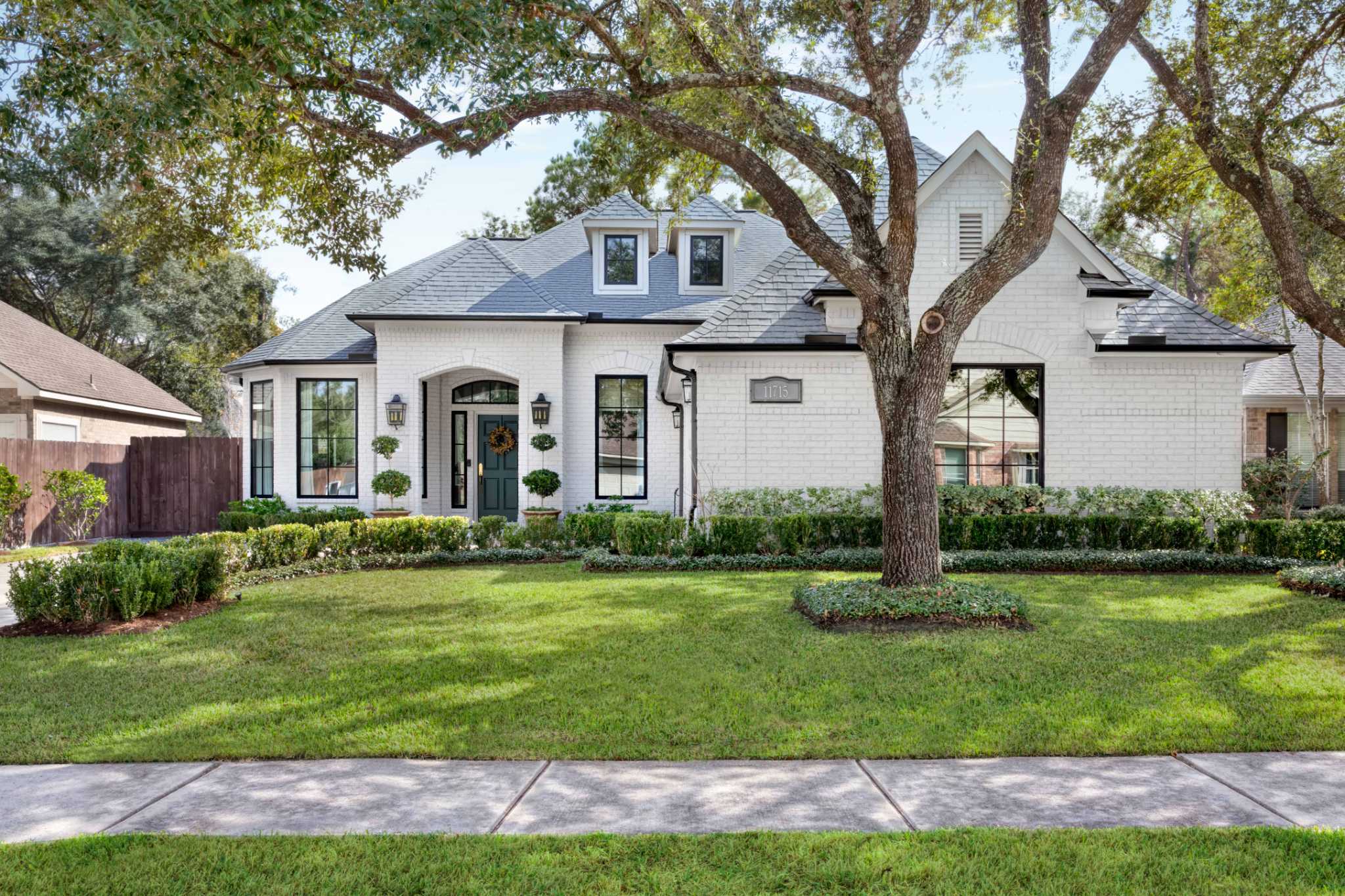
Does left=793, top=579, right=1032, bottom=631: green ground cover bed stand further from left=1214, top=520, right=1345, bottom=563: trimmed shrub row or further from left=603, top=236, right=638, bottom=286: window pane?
left=603, top=236, right=638, bottom=286: window pane

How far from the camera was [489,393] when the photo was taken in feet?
59.9

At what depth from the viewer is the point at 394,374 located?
54.1 feet

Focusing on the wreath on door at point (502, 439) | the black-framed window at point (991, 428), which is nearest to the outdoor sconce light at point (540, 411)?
the wreath on door at point (502, 439)

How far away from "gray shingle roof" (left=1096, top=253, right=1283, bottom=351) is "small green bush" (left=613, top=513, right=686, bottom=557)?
7.14 meters

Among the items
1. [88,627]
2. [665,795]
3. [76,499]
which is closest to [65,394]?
[76,499]

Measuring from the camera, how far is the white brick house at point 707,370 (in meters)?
12.9

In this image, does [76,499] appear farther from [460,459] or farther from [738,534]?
[738,534]

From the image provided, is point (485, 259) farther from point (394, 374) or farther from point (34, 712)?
point (34, 712)

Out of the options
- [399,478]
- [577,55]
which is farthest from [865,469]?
[399,478]

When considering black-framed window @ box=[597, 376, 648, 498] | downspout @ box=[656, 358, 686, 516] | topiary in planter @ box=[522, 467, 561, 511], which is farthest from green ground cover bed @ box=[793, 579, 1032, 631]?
black-framed window @ box=[597, 376, 648, 498]

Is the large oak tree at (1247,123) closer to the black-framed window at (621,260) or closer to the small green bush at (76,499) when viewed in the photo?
the black-framed window at (621,260)

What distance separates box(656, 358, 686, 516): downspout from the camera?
51.7ft

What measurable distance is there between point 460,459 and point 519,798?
1460cm

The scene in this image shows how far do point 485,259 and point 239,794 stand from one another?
48.9 ft
